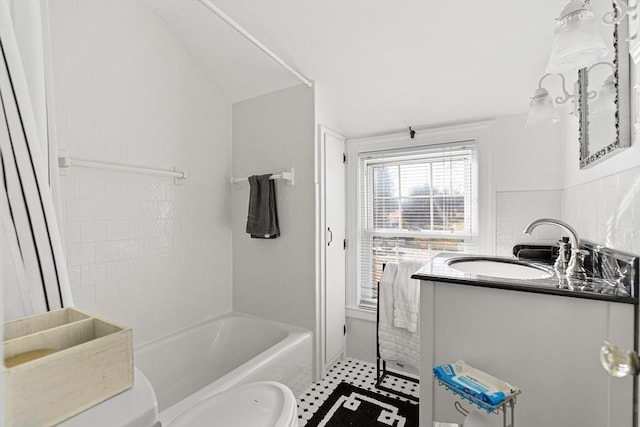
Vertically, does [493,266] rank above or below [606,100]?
below

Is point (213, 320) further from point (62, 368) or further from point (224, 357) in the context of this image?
point (62, 368)

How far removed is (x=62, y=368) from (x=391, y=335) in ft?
6.81

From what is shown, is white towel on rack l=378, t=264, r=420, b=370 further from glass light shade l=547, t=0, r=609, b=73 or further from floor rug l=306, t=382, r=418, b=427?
glass light shade l=547, t=0, r=609, b=73

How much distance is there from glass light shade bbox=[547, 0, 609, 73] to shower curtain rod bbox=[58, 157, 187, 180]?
2.12m

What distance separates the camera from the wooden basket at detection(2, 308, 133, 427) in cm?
35

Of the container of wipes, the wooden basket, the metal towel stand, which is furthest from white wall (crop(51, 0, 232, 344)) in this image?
the container of wipes

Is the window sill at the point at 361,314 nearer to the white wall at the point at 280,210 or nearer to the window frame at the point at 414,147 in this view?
the window frame at the point at 414,147

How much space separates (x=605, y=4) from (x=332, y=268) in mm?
2029

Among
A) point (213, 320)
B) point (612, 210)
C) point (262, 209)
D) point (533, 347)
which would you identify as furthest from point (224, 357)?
point (612, 210)

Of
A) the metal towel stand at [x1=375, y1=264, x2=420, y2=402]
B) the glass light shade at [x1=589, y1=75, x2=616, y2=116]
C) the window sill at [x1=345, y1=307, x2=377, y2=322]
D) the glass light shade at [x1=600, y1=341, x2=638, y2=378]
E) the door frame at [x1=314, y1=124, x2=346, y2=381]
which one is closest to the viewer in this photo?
the glass light shade at [x1=600, y1=341, x2=638, y2=378]

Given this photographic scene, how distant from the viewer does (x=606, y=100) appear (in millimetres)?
1116

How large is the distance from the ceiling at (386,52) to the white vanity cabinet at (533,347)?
1.40m

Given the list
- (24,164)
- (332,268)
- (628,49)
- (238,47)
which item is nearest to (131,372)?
(24,164)

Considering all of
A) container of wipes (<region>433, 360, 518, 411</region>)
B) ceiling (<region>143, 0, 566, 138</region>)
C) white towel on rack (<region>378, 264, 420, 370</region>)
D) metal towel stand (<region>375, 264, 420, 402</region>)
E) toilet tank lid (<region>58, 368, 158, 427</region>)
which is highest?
ceiling (<region>143, 0, 566, 138</region>)
